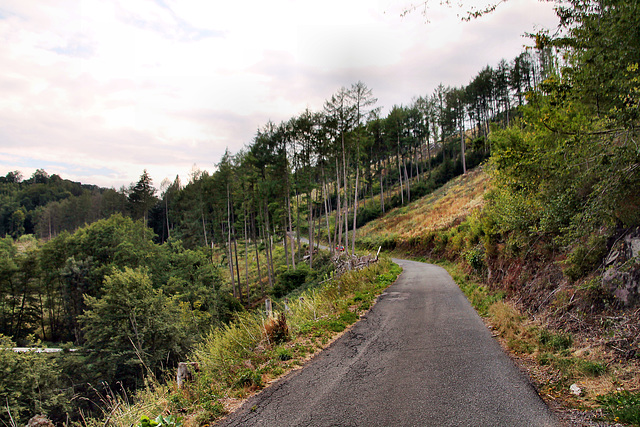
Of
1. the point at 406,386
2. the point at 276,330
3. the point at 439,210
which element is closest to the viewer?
the point at 406,386

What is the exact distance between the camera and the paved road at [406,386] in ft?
13.1

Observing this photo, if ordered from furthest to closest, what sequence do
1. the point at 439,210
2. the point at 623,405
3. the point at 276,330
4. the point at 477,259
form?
1. the point at 439,210
2. the point at 477,259
3. the point at 276,330
4. the point at 623,405

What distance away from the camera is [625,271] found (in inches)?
214

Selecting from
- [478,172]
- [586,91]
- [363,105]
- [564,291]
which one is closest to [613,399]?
[564,291]

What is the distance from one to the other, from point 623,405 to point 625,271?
2976mm

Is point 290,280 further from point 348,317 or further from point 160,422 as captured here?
point 160,422

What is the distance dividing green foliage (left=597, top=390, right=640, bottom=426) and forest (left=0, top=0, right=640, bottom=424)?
2.76 metres

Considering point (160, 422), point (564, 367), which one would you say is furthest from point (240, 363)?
point (564, 367)

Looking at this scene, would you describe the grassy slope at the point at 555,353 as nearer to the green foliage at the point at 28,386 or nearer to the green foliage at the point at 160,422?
the green foliage at the point at 160,422

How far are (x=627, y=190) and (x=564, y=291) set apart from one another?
8.67ft

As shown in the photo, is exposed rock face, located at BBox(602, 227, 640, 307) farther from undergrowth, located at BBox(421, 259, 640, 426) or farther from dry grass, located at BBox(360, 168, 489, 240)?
dry grass, located at BBox(360, 168, 489, 240)

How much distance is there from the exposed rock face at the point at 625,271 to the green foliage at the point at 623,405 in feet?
7.01

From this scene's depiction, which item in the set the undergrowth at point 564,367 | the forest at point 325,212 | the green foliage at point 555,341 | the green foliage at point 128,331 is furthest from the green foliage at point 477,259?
the green foliage at point 128,331

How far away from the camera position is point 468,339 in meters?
6.89
